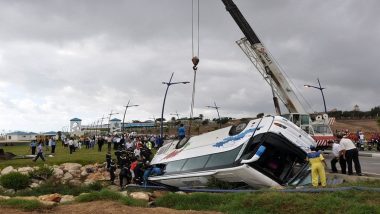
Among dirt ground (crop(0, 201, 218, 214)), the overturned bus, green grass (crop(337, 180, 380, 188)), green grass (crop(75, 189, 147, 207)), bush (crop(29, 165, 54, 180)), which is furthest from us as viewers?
bush (crop(29, 165, 54, 180))

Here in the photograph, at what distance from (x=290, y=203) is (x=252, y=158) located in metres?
2.91

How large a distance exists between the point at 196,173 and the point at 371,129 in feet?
163

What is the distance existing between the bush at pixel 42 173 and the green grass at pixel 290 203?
15.0 m

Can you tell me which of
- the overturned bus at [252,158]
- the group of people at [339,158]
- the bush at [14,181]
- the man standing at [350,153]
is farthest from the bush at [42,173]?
the man standing at [350,153]

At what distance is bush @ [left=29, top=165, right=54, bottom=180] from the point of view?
24962 millimetres

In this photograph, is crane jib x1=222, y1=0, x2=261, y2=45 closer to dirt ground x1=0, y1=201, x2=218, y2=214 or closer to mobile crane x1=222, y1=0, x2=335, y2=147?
mobile crane x1=222, y1=0, x2=335, y2=147

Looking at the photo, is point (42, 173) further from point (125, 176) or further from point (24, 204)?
point (24, 204)

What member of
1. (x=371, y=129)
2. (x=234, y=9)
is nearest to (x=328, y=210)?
(x=234, y=9)

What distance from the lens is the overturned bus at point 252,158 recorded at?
13.6 m

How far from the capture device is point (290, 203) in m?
10.5

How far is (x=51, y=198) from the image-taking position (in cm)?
1448

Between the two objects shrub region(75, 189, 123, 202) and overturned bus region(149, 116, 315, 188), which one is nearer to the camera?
shrub region(75, 189, 123, 202)

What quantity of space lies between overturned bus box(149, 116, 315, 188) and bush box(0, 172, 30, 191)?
10.2 metres

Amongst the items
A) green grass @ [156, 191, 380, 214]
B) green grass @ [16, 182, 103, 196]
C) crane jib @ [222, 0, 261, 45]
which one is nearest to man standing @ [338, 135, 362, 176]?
green grass @ [156, 191, 380, 214]
